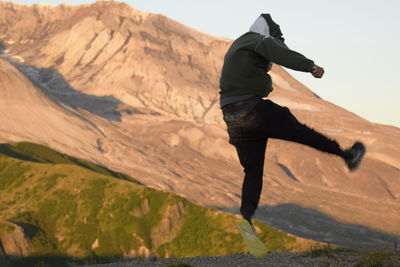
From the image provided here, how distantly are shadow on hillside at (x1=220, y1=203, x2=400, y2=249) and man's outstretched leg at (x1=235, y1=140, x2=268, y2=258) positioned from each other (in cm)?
11495

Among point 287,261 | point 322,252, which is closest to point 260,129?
point 287,261

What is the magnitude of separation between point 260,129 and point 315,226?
5205 inches

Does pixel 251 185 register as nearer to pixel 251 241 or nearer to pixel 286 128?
pixel 251 241

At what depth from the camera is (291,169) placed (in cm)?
17212

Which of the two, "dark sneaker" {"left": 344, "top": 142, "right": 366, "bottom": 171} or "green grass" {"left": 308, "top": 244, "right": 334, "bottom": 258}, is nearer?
"dark sneaker" {"left": 344, "top": 142, "right": 366, "bottom": 171}

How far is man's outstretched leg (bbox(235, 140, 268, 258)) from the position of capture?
6465mm

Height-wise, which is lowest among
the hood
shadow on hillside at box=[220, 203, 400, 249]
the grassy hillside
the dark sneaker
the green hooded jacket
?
shadow on hillside at box=[220, 203, 400, 249]

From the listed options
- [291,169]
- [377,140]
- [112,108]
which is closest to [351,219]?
[291,169]

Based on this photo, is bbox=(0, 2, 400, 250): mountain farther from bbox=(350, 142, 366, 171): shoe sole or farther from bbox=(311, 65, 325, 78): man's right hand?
bbox=(311, 65, 325, 78): man's right hand

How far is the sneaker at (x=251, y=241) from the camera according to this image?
21.9 feet

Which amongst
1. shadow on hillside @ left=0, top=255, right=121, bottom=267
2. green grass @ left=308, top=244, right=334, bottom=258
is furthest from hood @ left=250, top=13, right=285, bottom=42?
shadow on hillside @ left=0, top=255, right=121, bottom=267

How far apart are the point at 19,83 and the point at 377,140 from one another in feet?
356

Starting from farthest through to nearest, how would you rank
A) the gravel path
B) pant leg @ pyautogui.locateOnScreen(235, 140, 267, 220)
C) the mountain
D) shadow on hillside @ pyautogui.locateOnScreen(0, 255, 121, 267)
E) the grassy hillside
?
the mountain < the grassy hillside < shadow on hillside @ pyautogui.locateOnScreen(0, 255, 121, 267) < the gravel path < pant leg @ pyautogui.locateOnScreen(235, 140, 267, 220)

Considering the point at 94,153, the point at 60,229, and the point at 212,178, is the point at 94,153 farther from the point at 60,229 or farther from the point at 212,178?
the point at 60,229
